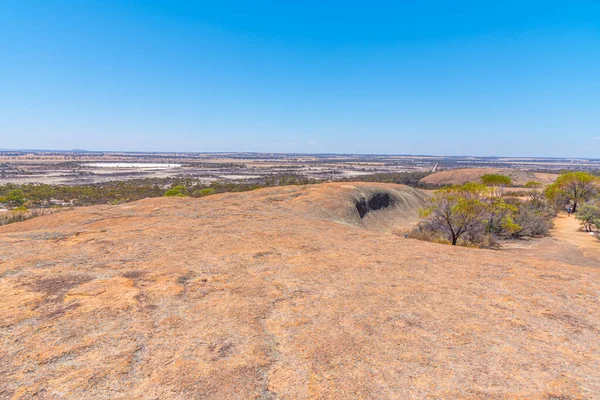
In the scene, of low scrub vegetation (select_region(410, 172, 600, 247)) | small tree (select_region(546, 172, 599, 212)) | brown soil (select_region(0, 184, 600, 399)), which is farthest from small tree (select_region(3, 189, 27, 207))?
small tree (select_region(546, 172, 599, 212))

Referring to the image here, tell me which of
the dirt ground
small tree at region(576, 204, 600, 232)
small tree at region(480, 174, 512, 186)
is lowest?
the dirt ground

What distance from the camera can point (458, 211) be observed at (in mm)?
17531

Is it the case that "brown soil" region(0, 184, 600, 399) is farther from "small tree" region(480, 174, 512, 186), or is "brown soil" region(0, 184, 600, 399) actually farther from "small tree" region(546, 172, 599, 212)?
"small tree" region(546, 172, 599, 212)

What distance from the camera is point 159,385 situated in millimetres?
3951

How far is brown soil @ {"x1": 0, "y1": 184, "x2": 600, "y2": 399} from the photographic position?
4.06 m

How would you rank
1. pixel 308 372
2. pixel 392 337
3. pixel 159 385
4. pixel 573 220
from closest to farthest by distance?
pixel 159 385 → pixel 308 372 → pixel 392 337 → pixel 573 220

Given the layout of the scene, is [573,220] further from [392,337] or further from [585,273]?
[392,337]

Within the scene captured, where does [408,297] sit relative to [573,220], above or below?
above

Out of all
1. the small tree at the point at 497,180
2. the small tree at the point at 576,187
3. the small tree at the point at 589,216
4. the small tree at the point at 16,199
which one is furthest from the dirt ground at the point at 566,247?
the small tree at the point at 16,199

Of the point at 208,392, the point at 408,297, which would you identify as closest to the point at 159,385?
the point at 208,392

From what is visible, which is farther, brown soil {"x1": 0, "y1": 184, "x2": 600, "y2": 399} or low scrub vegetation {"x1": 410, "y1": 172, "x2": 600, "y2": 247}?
low scrub vegetation {"x1": 410, "y1": 172, "x2": 600, "y2": 247}

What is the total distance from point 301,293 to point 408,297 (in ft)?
7.80

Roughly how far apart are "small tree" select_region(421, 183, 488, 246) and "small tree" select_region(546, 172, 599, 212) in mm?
21332

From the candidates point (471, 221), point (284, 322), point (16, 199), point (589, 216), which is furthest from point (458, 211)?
point (16, 199)
